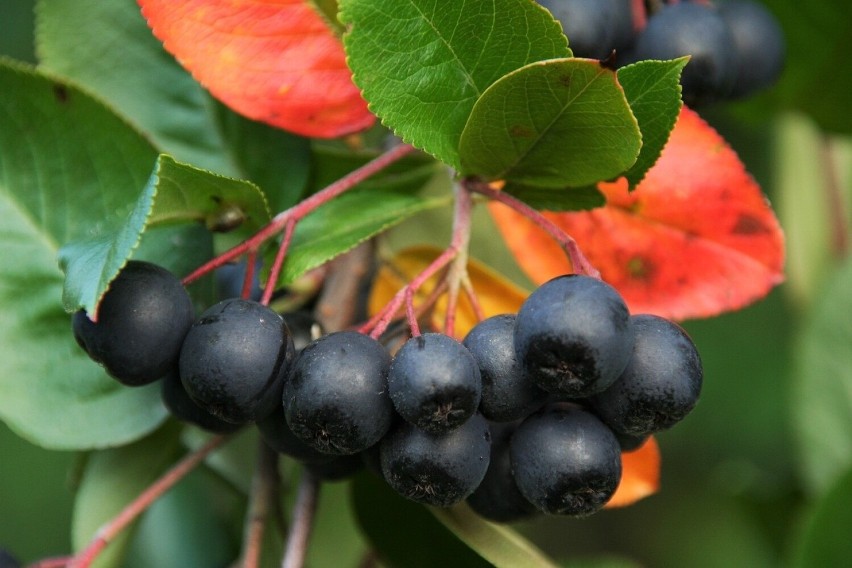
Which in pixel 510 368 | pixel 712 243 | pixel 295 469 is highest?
pixel 510 368

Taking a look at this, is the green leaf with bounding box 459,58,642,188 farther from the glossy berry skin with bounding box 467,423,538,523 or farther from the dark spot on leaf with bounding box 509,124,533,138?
the glossy berry skin with bounding box 467,423,538,523

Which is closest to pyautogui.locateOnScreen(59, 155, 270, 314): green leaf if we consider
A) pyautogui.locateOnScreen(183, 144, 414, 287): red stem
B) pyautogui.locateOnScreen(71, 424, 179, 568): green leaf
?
pyautogui.locateOnScreen(183, 144, 414, 287): red stem

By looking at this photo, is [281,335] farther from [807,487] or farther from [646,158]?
[807,487]

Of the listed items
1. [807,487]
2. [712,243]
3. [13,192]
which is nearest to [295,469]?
[13,192]

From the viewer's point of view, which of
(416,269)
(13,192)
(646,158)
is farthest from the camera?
(416,269)

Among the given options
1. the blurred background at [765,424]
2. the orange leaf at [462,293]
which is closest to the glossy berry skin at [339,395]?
the orange leaf at [462,293]
